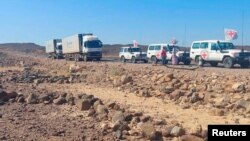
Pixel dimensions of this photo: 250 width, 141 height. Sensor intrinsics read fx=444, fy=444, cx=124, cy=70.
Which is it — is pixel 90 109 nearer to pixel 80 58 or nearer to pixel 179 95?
pixel 179 95

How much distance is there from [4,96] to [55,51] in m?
52.8

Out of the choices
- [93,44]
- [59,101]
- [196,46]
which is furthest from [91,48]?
[59,101]

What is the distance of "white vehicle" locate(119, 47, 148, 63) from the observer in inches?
1747

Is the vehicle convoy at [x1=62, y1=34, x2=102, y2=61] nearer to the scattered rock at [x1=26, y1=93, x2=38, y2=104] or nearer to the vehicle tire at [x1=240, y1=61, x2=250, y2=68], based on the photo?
the vehicle tire at [x1=240, y1=61, x2=250, y2=68]

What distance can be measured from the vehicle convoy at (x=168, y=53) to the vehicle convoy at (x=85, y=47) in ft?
31.6

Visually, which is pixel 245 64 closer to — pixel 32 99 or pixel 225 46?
pixel 225 46

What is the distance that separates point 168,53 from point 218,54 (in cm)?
748

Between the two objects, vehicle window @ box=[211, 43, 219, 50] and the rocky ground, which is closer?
the rocky ground

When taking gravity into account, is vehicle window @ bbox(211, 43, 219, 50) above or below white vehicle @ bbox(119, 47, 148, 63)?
above

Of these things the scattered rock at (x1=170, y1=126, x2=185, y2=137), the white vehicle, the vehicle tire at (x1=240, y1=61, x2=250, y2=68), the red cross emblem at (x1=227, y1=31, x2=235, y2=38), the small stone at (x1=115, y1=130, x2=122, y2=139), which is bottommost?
the small stone at (x1=115, y1=130, x2=122, y2=139)

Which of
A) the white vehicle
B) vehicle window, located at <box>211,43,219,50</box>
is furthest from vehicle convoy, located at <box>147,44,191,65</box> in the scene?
vehicle window, located at <box>211,43,219,50</box>

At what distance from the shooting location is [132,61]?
45.4m

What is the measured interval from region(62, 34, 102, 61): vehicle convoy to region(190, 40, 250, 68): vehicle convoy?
55.4 ft

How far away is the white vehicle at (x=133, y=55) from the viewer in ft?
146
